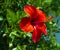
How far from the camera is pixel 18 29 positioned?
35.8 inches

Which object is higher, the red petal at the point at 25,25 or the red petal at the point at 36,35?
the red petal at the point at 25,25

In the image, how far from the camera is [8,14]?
881 millimetres

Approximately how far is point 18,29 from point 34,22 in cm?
6

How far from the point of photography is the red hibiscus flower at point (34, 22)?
86cm

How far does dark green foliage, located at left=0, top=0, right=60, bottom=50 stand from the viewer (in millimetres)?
899

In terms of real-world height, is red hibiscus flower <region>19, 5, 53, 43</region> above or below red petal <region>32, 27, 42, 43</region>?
above

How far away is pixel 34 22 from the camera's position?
0.91 meters

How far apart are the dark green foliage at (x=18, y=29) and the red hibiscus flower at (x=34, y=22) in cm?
4

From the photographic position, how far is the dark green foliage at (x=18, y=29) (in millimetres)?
899

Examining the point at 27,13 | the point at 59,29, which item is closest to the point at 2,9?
the point at 27,13

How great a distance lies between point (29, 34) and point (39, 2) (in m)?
0.13

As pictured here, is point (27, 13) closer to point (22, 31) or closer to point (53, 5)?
point (22, 31)

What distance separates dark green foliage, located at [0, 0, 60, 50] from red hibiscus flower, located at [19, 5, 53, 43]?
4 centimetres

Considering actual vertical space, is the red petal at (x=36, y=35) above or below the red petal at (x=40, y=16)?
below
